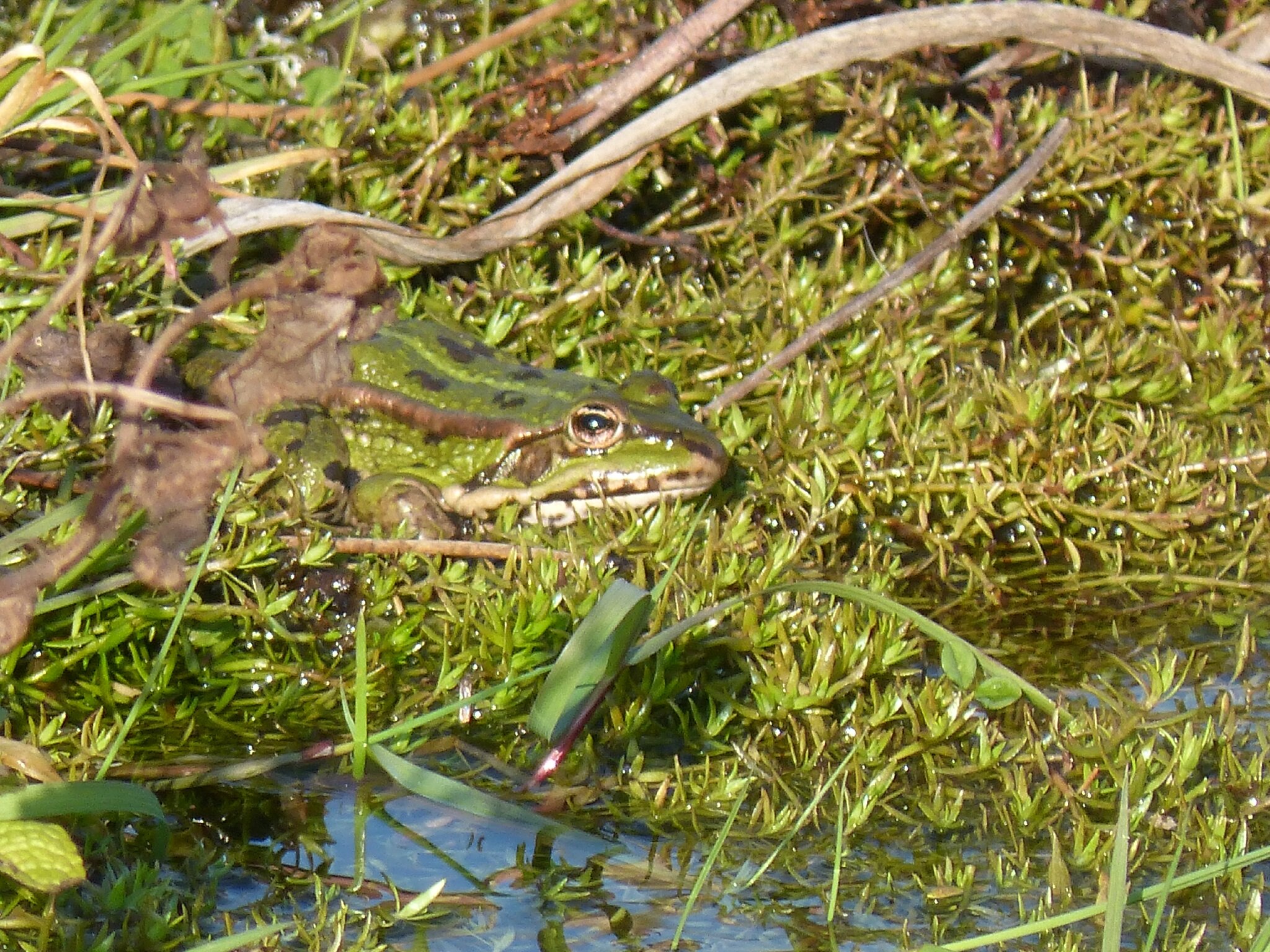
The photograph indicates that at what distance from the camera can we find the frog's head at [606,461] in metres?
4.33

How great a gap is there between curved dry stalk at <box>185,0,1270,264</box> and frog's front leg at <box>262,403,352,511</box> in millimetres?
558

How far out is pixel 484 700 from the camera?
3662 millimetres

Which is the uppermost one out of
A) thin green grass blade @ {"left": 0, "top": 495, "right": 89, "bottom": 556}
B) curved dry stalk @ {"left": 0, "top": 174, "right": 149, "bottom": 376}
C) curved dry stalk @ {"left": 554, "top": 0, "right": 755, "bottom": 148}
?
curved dry stalk @ {"left": 0, "top": 174, "right": 149, "bottom": 376}

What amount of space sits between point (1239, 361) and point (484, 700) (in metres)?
2.92

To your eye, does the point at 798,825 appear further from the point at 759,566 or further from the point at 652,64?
the point at 652,64

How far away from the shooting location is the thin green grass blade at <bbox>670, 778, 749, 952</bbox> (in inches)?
106

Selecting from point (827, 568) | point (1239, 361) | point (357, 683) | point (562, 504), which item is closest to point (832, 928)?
point (357, 683)

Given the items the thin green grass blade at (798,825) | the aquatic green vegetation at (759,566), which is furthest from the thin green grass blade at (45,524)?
the thin green grass blade at (798,825)

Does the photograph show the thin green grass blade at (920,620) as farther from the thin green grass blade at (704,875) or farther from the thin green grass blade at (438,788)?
the thin green grass blade at (438,788)

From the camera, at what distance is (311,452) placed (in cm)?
442

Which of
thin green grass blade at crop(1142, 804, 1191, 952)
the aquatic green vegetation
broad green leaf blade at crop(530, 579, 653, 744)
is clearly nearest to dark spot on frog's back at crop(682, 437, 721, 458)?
the aquatic green vegetation

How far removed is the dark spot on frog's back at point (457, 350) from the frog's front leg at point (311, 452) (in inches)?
16.0

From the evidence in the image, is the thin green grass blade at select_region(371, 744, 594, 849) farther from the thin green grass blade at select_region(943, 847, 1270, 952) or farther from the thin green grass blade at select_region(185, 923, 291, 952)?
the thin green grass blade at select_region(943, 847, 1270, 952)

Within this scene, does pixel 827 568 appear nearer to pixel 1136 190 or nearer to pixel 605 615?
pixel 605 615
